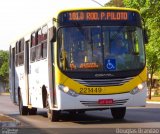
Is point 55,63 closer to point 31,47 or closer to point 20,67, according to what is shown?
point 31,47

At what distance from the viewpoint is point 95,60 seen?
1764 cm

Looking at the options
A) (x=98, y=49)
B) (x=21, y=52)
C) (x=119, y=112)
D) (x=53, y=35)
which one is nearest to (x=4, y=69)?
(x=21, y=52)

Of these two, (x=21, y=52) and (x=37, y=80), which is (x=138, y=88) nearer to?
(x=37, y=80)

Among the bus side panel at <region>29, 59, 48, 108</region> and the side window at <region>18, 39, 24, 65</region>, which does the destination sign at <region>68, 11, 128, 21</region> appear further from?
the side window at <region>18, 39, 24, 65</region>

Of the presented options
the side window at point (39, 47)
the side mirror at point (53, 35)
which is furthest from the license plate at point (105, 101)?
the side window at point (39, 47)

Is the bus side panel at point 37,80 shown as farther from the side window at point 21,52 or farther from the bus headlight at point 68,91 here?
the side window at point 21,52

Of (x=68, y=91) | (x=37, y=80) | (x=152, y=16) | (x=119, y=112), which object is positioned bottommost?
(x=119, y=112)

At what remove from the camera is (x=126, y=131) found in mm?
14789

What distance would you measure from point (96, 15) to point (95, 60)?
147 cm

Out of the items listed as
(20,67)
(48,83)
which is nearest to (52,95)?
(48,83)

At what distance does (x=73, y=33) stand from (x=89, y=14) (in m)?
0.84

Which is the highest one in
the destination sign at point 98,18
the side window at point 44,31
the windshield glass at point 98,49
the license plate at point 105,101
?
the destination sign at point 98,18

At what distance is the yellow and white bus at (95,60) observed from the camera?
691 inches

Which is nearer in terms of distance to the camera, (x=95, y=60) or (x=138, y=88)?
(x=95, y=60)
